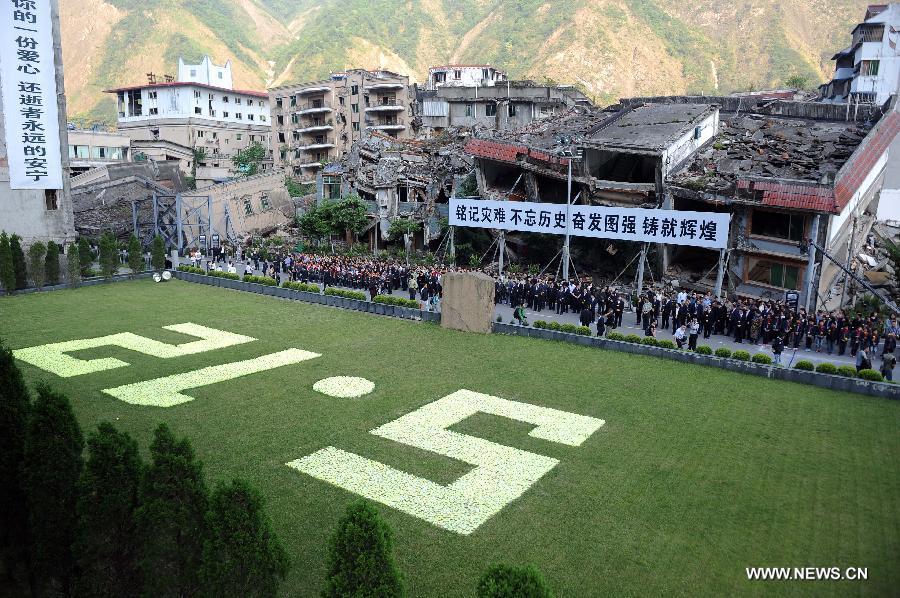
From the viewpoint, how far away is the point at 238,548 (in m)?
7.98

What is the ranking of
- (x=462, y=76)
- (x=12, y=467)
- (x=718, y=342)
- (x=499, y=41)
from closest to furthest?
(x=12, y=467) → (x=718, y=342) → (x=462, y=76) → (x=499, y=41)

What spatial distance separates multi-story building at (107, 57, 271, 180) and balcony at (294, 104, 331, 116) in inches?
312

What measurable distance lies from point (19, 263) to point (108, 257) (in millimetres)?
4429

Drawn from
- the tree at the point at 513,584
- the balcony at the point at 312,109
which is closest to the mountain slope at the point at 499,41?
the balcony at the point at 312,109

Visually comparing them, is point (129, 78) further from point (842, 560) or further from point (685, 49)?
point (842, 560)

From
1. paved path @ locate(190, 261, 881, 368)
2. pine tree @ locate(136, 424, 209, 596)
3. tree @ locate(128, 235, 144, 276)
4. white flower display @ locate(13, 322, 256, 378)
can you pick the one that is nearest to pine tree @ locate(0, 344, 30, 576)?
pine tree @ locate(136, 424, 209, 596)

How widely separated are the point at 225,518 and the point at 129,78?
132139 millimetres

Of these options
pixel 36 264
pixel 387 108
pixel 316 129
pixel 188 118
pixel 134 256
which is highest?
pixel 188 118

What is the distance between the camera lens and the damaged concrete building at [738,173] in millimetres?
30031

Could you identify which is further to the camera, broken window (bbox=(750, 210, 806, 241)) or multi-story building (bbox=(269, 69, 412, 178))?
multi-story building (bbox=(269, 69, 412, 178))

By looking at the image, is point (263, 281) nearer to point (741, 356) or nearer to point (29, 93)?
point (29, 93)

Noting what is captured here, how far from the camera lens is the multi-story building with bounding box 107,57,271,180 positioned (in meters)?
79.6

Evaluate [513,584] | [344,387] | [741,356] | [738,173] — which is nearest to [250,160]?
[738,173]

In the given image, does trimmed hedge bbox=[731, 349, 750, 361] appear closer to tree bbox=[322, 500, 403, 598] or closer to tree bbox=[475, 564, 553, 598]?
tree bbox=[475, 564, 553, 598]
